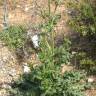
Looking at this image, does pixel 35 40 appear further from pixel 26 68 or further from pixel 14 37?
pixel 26 68

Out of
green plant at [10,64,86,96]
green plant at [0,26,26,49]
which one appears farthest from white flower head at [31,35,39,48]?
green plant at [10,64,86,96]

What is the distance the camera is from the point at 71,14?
6.29 m

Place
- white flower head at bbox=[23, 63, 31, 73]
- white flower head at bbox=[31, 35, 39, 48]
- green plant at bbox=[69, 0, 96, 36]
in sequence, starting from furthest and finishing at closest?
white flower head at bbox=[31, 35, 39, 48] → white flower head at bbox=[23, 63, 31, 73] → green plant at bbox=[69, 0, 96, 36]

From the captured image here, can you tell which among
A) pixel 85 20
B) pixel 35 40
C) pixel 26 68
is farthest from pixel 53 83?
pixel 85 20

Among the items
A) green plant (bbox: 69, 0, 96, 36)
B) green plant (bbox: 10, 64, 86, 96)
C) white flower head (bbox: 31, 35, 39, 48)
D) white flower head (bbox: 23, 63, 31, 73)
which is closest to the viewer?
green plant (bbox: 10, 64, 86, 96)

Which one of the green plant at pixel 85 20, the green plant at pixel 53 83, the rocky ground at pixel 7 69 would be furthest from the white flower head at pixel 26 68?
the green plant at pixel 85 20

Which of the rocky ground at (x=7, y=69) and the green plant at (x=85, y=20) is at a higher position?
the green plant at (x=85, y=20)

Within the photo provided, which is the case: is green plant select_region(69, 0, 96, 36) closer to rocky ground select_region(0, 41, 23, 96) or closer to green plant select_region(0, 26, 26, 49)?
green plant select_region(0, 26, 26, 49)

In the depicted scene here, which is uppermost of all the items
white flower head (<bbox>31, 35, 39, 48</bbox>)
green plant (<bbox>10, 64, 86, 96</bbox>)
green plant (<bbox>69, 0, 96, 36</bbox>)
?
green plant (<bbox>69, 0, 96, 36</bbox>)

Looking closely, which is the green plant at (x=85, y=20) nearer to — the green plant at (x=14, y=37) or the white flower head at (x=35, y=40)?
the white flower head at (x=35, y=40)

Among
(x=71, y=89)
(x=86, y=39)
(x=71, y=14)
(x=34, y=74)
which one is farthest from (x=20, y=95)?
(x=71, y=14)

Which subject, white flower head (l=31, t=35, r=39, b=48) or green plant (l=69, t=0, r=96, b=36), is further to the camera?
white flower head (l=31, t=35, r=39, b=48)

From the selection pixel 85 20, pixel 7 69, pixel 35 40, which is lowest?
pixel 7 69

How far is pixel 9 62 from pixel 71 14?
1288 millimetres
